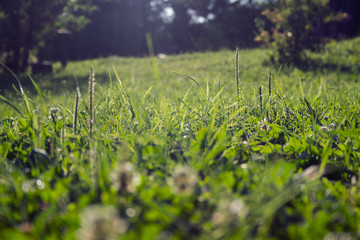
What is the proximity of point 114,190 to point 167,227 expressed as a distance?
8.6 inches

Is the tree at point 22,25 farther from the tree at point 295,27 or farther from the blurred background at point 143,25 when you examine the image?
the tree at point 295,27

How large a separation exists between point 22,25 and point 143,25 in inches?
789

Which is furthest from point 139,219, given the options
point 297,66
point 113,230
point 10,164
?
point 297,66

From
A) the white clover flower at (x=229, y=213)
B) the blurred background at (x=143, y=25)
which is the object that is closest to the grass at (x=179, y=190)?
the white clover flower at (x=229, y=213)

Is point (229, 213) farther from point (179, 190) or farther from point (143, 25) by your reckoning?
point (143, 25)

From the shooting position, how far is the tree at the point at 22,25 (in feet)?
36.1

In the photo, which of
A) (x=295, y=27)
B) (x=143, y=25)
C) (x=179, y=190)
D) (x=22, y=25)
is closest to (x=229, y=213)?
(x=179, y=190)

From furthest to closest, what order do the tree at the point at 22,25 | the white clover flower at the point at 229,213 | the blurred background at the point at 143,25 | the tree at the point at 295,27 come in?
1. the tree at the point at 22,25
2. the blurred background at the point at 143,25
3. the tree at the point at 295,27
4. the white clover flower at the point at 229,213

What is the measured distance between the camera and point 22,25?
11.4 metres

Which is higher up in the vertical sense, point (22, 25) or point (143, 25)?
point (143, 25)

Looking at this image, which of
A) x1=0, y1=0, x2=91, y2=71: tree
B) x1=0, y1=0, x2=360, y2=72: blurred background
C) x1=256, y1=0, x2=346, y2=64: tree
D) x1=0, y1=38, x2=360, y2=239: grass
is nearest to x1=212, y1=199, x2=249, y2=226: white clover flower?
x1=0, y1=38, x2=360, y2=239: grass

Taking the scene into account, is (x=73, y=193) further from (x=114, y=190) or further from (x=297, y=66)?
(x=297, y=66)

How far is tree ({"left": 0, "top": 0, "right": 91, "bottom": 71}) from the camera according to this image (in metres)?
11.0

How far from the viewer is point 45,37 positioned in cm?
1274
